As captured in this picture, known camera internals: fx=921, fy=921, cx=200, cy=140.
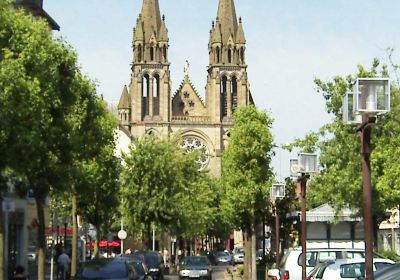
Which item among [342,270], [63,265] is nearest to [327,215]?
[63,265]

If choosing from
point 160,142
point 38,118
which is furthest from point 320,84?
point 160,142

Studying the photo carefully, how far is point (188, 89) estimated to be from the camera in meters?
137

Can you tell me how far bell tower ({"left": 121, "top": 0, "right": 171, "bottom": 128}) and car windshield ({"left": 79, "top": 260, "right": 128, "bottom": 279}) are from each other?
10588 cm

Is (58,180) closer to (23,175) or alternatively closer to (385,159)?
(23,175)

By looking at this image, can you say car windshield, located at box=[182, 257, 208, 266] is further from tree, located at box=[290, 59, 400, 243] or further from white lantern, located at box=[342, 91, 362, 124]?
white lantern, located at box=[342, 91, 362, 124]

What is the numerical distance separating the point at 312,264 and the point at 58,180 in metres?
8.75

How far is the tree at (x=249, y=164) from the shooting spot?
41.8 meters

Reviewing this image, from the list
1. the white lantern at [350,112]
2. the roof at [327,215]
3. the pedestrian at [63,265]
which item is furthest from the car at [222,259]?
the white lantern at [350,112]

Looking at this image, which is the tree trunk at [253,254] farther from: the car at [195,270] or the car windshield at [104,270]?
the car windshield at [104,270]

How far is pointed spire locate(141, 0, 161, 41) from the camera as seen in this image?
436ft

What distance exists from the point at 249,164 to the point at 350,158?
265 inches

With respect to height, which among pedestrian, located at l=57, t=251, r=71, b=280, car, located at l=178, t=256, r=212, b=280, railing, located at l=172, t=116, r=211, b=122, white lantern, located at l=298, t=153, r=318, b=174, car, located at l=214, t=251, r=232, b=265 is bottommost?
car, located at l=214, t=251, r=232, b=265

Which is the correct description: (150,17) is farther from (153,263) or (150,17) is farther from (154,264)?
(154,264)

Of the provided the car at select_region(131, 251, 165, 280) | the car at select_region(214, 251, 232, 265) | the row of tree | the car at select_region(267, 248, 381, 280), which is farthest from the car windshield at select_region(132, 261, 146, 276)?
the car at select_region(214, 251, 232, 265)
